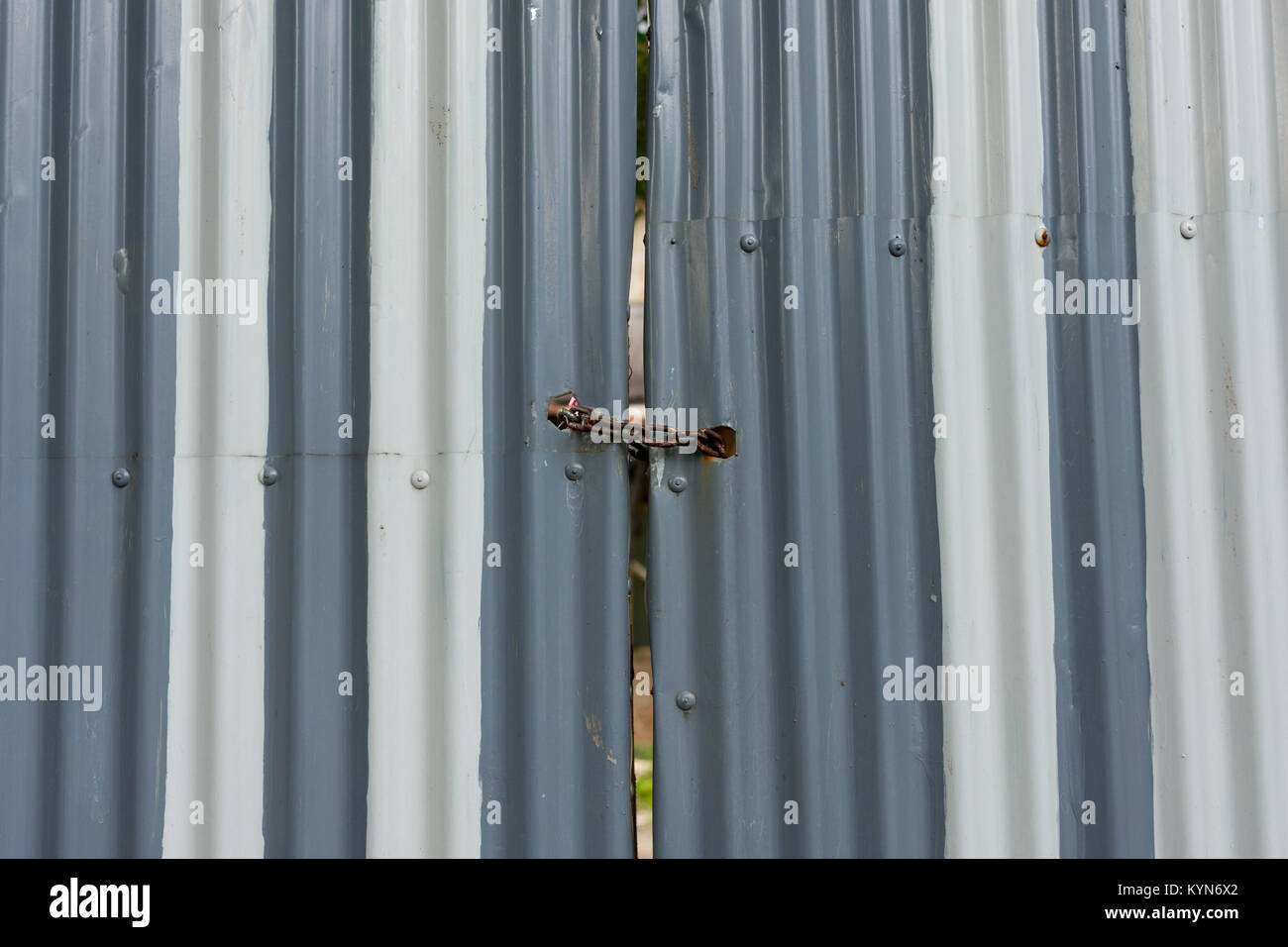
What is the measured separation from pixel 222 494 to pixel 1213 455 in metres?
2.11

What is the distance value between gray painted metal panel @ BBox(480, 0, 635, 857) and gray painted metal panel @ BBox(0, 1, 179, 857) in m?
0.70

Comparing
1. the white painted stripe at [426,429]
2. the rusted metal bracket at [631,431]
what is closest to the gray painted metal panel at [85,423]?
the white painted stripe at [426,429]

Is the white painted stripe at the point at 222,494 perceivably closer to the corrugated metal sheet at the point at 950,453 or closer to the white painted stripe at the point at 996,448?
the corrugated metal sheet at the point at 950,453

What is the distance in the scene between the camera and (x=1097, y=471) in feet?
6.48

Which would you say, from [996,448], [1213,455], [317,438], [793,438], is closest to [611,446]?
[793,438]

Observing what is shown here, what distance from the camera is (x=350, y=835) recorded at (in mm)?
1945

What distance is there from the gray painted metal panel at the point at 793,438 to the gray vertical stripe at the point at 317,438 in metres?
0.64

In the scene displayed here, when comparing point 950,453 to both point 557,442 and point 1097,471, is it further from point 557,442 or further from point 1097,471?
point 557,442

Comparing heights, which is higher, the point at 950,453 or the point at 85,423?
the point at 85,423

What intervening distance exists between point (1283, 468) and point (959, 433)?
2.29ft

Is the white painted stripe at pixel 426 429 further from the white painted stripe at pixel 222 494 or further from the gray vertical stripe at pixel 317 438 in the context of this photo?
the white painted stripe at pixel 222 494

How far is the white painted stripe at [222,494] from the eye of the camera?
76.0 inches

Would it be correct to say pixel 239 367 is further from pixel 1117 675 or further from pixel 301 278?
pixel 1117 675

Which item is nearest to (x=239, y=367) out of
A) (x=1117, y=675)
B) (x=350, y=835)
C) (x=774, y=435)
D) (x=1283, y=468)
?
(x=350, y=835)
